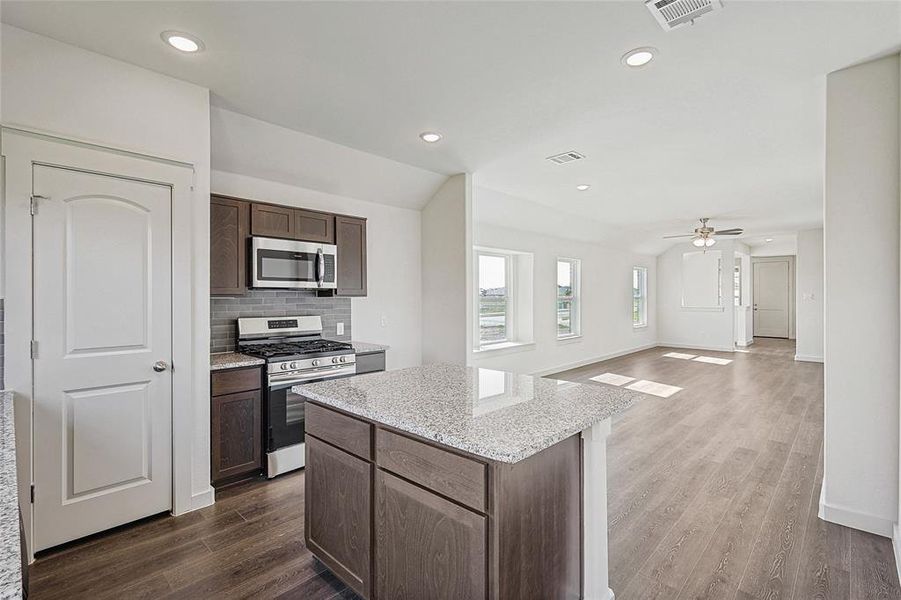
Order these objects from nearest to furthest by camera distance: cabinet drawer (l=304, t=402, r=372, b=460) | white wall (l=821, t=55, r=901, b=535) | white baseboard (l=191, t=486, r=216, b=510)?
cabinet drawer (l=304, t=402, r=372, b=460) → white wall (l=821, t=55, r=901, b=535) → white baseboard (l=191, t=486, r=216, b=510)

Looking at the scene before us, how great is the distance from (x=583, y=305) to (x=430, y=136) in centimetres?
528

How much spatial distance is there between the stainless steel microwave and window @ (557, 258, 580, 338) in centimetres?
448

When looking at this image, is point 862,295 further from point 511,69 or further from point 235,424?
point 235,424

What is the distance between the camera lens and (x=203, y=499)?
280 cm

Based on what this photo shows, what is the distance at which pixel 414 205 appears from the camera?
4.89 m

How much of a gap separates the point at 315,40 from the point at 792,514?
3856mm

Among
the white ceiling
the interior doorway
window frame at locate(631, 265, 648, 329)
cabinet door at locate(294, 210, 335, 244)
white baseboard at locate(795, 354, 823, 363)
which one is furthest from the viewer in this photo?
the interior doorway

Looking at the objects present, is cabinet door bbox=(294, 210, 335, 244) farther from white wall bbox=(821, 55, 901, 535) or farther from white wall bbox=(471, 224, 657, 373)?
white wall bbox=(821, 55, 901, 535)

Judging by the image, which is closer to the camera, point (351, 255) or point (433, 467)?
point (433, 467)

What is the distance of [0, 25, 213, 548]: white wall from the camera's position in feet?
7.19

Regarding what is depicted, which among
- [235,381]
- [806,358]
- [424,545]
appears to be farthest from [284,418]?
[806,358]

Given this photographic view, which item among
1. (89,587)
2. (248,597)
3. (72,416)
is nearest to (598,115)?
(248,597)

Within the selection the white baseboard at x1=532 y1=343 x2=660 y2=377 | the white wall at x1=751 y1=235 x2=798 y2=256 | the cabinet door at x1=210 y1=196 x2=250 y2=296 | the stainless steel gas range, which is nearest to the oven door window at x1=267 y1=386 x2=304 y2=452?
the stainless steel gas range

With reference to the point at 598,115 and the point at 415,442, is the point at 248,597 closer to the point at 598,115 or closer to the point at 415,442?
the point at 415,442
